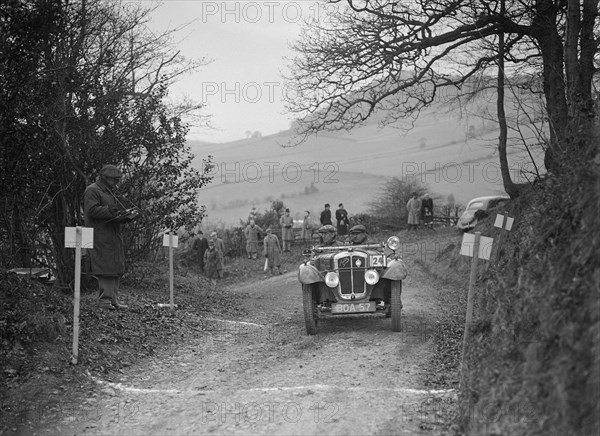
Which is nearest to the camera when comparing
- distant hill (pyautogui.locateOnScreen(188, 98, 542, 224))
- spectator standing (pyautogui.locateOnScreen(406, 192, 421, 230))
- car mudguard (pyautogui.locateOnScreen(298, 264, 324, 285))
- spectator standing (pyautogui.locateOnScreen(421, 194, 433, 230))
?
car mudguard (pyautogui.locateOnScreen(298, 264, 324, 285))

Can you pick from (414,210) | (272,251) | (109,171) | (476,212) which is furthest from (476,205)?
(109,171)

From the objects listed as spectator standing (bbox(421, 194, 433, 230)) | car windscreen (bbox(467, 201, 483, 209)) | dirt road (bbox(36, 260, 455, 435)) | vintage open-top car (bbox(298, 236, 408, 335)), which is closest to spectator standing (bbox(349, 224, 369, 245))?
vintage open-top car (bbox(298, 236, 408, 335))

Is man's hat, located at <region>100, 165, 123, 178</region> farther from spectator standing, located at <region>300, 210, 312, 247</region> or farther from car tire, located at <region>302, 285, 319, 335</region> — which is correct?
spectator standing, located at <region>300, 210, 312, 247</region>

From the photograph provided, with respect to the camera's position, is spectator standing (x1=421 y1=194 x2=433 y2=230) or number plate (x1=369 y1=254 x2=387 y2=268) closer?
number plate (x1=369 y1=254 x2=387 y2=268)

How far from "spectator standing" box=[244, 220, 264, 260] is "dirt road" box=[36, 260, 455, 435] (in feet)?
54.3

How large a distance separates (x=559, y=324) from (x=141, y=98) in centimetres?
1168

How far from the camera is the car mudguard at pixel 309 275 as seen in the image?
10586mm

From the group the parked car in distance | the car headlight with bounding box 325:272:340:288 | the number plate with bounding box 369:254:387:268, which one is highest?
the parked car in distance

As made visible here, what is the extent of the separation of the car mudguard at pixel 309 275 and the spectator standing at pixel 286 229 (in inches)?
712

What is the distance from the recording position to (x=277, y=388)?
7.50 m

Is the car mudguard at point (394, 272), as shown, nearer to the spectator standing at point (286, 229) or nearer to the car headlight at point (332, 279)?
the car headlight at point (332, 279)

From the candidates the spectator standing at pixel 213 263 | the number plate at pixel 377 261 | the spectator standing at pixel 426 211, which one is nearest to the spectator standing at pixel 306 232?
the spectator standing at pixel 426 211

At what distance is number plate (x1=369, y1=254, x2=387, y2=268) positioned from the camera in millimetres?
10844

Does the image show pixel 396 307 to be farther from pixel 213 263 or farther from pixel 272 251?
pixel 272 251
